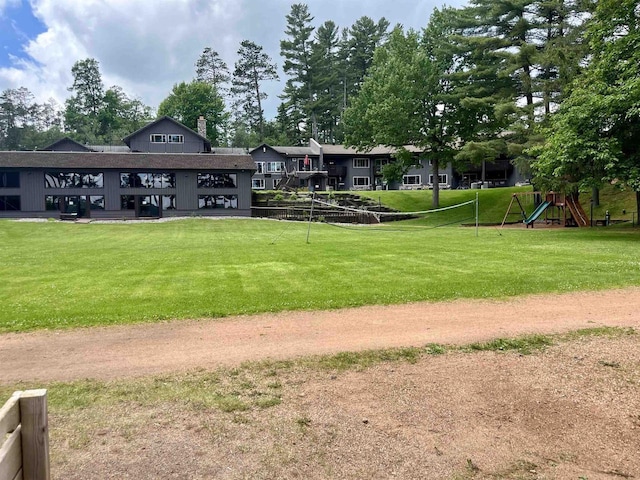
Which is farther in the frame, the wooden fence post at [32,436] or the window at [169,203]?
the window at [169,203]

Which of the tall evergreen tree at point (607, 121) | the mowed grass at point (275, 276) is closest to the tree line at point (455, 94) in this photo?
the tall evergreen tree at point (607, 121)

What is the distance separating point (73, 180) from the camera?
146ft

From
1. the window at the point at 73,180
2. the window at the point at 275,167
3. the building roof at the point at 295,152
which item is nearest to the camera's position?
the window at the point at 73,180

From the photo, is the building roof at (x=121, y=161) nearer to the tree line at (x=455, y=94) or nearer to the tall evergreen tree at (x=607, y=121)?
the tree line at (x=455, y=94)

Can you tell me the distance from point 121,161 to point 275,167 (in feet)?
78.6

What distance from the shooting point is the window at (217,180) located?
46787 millimetres

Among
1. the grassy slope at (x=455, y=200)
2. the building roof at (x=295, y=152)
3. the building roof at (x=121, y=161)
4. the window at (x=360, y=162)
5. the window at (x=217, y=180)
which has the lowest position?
the grassy slope at (x=455, y=200)

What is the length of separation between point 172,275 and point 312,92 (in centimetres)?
7230

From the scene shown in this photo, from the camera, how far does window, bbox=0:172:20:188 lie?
142ft

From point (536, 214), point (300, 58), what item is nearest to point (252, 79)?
point (300, 58)

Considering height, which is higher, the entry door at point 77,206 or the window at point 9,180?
the window at point 9,180

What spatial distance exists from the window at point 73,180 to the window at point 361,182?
35.4 metres

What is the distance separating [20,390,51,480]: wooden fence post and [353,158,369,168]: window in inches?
2605

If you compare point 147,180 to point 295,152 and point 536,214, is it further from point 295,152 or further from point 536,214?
point 536,214
